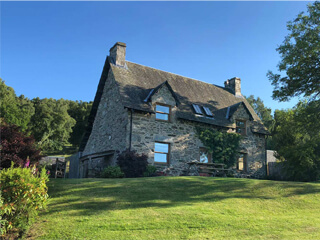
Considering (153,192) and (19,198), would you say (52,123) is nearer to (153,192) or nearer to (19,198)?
(153,192)

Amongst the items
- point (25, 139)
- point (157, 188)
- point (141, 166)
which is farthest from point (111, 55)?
point (157, 188)

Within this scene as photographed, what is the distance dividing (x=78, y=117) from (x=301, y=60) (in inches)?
1979

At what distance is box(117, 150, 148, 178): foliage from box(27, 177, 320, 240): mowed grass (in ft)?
14.6

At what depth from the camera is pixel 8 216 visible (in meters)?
8.34

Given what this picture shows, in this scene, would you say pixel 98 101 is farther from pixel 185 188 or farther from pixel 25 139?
pixel 185 188

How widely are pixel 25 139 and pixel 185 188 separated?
808cm

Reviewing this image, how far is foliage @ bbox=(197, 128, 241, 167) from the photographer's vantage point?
2280 centimetres

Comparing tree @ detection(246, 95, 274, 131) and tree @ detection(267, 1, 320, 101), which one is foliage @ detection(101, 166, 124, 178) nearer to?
tree @ detection(267, 1, 320, 101)

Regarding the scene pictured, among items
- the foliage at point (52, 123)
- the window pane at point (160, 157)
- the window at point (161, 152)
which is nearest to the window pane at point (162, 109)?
the window at point (161, 152)

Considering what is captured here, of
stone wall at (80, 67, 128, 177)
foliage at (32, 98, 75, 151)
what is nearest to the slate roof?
stone wall at (80, 67, 128, 177)

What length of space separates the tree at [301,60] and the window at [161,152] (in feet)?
28.2

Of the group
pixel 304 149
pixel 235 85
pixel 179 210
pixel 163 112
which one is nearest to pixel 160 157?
pixel 163 112

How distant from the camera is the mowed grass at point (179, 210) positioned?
837cm

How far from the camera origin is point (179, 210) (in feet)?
33.1
